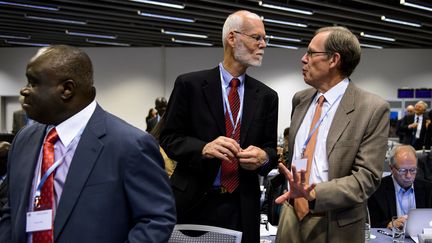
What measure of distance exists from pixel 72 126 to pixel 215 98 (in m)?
0.79

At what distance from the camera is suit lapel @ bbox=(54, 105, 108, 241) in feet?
4.46

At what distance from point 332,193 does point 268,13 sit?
931 cm

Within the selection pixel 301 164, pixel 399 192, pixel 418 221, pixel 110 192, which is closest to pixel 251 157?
pixel 301 164

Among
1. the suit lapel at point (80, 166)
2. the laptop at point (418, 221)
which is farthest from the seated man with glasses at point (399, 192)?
the suit lapel at point (80, 166)

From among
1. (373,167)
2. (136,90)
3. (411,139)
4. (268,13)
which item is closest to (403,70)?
(411,139)

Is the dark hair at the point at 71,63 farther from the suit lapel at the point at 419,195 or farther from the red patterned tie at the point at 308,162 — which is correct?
the suit lapel at the point at 419,195

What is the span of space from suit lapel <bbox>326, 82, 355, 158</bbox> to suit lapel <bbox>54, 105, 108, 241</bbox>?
2.96 ft

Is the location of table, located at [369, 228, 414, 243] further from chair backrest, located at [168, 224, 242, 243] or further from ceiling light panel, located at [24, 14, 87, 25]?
ceiling light panel, located at [24, 14, 87, 25]

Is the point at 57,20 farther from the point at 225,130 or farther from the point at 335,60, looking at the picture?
the point at 335,60

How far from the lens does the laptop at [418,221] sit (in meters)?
2.81

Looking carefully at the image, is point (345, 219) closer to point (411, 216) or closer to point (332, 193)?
point (332, 193)

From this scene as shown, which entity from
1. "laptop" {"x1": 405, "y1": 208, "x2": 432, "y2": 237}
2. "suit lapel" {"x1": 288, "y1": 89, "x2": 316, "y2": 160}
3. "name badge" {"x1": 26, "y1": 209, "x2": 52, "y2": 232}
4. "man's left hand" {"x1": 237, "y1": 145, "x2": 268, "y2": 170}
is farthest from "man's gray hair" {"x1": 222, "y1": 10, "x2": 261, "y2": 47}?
"laptop" {"x1": 405, "y1": 208, "x2": 432, "y2": 237}

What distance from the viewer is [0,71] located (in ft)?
50.5

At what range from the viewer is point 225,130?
2.08m
